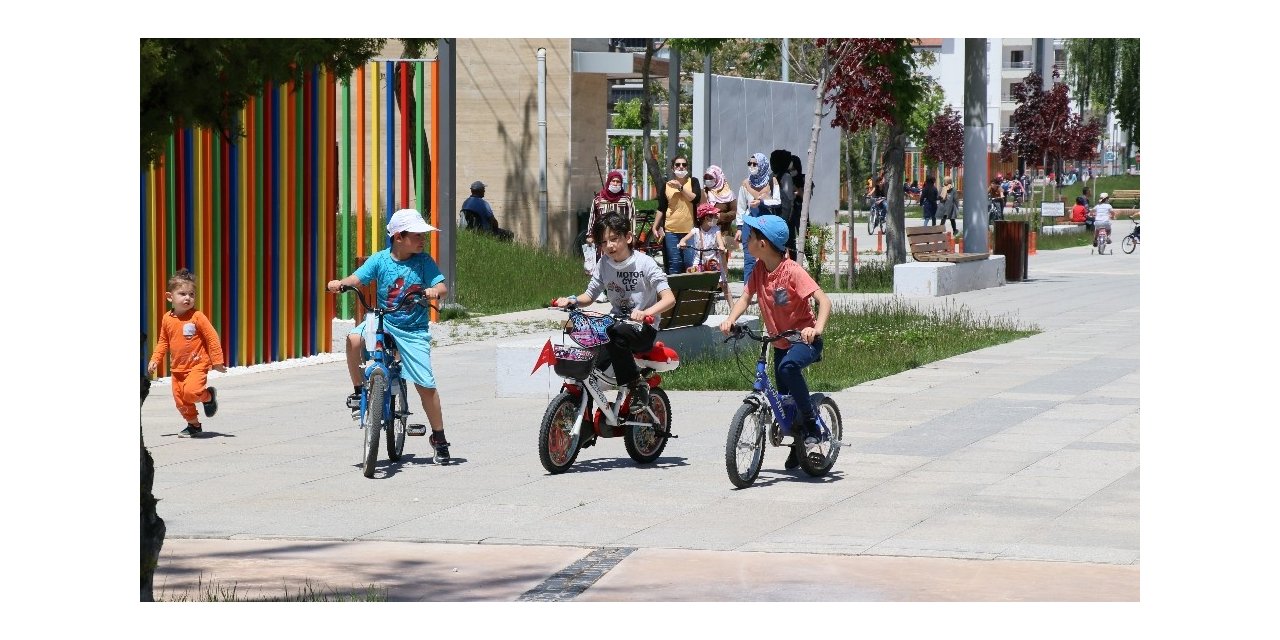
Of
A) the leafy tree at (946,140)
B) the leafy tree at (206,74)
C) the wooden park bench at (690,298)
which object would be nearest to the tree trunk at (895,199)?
the wooden park bench at (690,298)

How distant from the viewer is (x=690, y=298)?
565 inches

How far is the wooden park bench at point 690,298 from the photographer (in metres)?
13.9

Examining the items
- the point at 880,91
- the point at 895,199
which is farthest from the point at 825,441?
the point at 895,199

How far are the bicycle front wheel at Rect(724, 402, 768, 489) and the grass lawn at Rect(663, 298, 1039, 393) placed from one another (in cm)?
226

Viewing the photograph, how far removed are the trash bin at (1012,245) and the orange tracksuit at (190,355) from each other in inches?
657

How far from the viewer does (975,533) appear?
8.09 metres

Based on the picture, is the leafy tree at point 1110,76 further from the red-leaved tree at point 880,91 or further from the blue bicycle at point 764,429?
the blue bicycle at point 764,429

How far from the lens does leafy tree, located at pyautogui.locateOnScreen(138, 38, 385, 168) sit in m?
5.80

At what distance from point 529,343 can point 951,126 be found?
5028cm

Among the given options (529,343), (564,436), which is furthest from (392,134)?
(564,436)

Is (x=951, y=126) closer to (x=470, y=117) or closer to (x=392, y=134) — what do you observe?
(x=470, y=117)

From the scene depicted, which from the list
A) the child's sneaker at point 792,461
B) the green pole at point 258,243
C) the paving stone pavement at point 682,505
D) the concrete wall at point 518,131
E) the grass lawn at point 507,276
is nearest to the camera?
the paving stone pavement at point 682,505

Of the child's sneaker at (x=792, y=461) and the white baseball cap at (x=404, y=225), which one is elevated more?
the white baseball cap at (x=404, y=225)

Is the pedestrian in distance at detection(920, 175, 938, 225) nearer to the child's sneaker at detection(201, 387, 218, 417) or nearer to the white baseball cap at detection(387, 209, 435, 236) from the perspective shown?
the child's sneaker at detection(201, 387, 218, 417)
